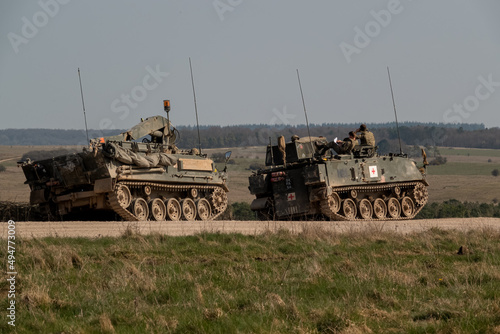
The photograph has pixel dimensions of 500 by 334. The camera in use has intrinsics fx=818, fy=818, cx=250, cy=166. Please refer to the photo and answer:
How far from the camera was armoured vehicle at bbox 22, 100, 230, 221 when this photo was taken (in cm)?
2222

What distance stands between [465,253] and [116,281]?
6.75 m

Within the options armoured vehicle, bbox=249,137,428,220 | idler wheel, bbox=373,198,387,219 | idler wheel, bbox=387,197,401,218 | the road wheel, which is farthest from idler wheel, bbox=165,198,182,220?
idler wheel, bbox=387,197,401,218

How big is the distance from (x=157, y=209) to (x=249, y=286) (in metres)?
12.9

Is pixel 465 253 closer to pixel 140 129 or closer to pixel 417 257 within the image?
pixel 417 257

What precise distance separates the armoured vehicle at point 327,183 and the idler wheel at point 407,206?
1.4 inches

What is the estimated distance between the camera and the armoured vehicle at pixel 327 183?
25.3m

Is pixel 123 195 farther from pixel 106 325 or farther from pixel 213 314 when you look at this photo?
pixel 106 325

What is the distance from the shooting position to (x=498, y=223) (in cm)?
2472

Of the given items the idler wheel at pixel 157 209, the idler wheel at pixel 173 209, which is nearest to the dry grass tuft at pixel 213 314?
the idler wheel at pixel 157 209

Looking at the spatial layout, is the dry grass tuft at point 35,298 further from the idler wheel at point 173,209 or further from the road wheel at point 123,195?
the idler wheel at point 173,209

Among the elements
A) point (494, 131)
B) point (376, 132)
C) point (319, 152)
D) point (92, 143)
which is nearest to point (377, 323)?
point (92, 143)

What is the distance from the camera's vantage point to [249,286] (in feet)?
37.1

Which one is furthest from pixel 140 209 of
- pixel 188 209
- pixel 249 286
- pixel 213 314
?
pixel 213 314

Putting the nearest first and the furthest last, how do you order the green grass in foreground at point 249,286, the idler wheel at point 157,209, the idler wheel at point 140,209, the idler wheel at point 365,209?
the green grass in foreground at point 249,286, the idler wheel at point 140,209, the idler wheel at point 157,209, the idler wheel at point 365,209
